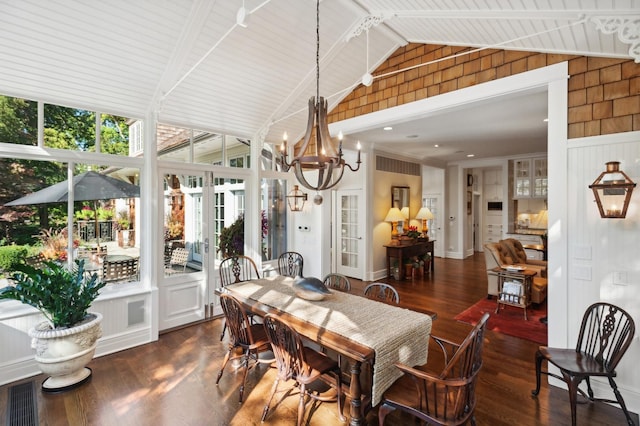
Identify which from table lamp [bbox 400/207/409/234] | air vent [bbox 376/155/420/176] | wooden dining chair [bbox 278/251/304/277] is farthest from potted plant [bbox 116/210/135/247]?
table lamp [bbox 400/207/409/234]

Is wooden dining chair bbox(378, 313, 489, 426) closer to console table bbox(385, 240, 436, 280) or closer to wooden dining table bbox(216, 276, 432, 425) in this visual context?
wooden dining table bbox(216, 276, 432, 425)

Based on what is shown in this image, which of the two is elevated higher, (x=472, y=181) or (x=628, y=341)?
(x=472, y=181)

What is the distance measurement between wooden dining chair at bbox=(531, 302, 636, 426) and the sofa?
7.85 ft

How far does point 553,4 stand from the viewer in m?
2.29

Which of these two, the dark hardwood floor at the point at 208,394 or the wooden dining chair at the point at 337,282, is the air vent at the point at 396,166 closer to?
the wooden dining chair at the point at 337,282

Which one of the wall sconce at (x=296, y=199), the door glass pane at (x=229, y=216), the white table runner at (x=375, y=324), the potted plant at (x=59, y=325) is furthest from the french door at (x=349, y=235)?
the potted plant at (x=59, y=325)

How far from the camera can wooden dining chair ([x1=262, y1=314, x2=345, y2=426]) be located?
2.13m

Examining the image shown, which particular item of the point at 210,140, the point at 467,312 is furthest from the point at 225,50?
the point at 467,312

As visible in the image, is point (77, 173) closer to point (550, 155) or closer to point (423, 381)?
point (423, 381)

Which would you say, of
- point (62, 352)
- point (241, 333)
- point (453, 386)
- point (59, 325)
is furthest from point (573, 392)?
point (59, 325)

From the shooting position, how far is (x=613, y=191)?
251cm

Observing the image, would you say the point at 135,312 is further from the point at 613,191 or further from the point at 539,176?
the point at 539,176

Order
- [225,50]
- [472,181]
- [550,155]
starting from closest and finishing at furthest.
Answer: [550,155] < [225,50] < [472,181]

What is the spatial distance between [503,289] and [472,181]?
605 centimetres
